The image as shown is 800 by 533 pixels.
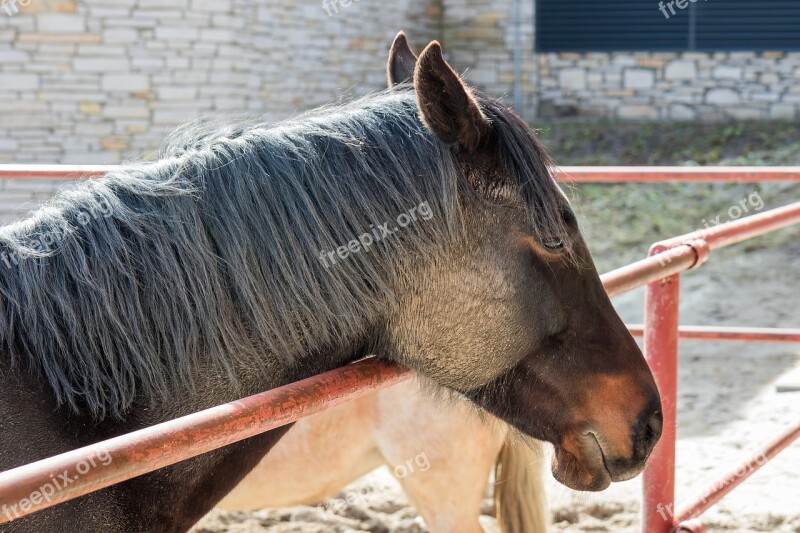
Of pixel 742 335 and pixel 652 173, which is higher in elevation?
pixel 652 173

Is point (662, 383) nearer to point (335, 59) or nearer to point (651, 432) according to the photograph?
point (651, 432)

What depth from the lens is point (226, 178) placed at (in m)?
1.56

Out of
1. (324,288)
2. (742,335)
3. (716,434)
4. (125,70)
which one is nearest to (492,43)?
(125,70)

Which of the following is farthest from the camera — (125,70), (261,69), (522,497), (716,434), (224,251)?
(261,69)

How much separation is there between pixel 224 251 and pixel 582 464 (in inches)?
29.1

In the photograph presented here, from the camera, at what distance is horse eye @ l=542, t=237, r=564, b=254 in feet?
5.12

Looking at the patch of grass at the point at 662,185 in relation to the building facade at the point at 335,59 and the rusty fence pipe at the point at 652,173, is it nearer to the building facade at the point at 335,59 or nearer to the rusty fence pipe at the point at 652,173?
the building facade at the point at 335,59

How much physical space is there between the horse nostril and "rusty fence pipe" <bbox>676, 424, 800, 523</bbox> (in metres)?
0.70

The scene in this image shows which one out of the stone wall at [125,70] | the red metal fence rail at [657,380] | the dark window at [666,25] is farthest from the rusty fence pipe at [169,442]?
the dark window at [666,25]

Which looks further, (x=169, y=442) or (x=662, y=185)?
(x=662, y=185)

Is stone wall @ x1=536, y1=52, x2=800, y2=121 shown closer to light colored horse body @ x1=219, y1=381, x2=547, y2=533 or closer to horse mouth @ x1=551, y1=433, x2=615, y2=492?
light colored horse body @ x1=219, y1=381, x2=547, y2=533

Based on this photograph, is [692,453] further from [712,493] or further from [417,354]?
[417,354]

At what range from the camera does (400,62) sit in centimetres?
195

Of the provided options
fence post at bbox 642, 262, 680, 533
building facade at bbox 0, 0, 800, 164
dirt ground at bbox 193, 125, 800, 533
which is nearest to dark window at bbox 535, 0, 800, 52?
building facade at bbox 0, 0, 800, 164
